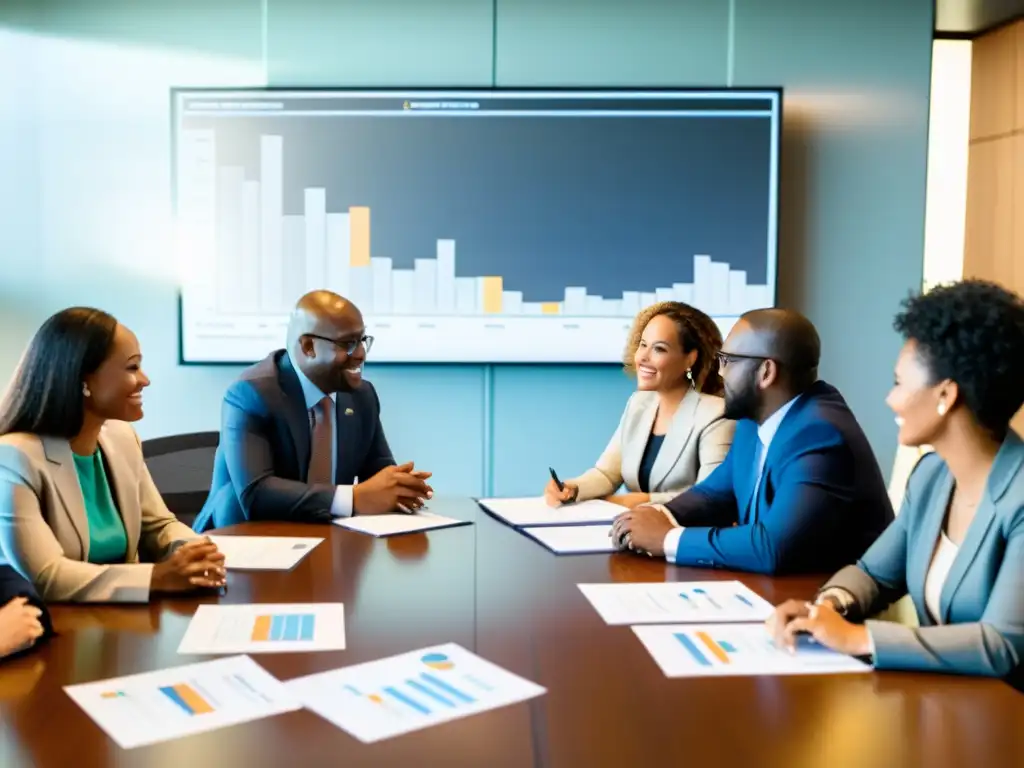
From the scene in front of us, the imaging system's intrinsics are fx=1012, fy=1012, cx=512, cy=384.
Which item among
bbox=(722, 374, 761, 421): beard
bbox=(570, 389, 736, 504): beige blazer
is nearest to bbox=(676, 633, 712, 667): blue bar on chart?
bbox=(722, 374, 761, 421): beard

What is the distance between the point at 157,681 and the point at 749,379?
4.67 feet

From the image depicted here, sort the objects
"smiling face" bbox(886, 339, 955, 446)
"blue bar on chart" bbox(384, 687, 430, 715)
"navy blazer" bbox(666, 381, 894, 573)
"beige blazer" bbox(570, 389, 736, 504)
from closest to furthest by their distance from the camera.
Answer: "blue bar on chart" bbox(384, 687, 430, 715)
"smiling face" bbox(886, 339, 955, 446)
"navy blazer" bbox(666, 381, 894, 573)
"beige blazer" bbox(570, 389, 736, 504)

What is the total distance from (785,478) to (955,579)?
537 mm

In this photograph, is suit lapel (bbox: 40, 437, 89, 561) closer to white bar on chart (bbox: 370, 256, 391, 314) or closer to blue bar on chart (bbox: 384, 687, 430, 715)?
blue bar on chart (bbox: 384, 687, 430, 715)

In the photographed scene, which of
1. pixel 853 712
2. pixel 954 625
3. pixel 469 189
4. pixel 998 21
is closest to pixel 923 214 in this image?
pixel 998 21

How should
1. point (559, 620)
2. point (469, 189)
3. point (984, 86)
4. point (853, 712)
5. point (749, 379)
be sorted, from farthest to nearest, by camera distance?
point (984, 86), point (469, 189), point (749, 379), point (559, 620), point (853, 712)

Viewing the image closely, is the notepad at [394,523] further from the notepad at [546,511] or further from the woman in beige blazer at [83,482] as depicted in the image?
the woman in beige blazer at [83,482]

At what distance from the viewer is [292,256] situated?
4207 millimetres

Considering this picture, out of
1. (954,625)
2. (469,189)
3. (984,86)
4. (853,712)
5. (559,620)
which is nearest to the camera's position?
(853,712)

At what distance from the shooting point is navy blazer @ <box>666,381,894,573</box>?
2.10 meters

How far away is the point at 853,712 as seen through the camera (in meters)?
1.37

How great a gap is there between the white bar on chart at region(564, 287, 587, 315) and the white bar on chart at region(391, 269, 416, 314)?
0.64 meters

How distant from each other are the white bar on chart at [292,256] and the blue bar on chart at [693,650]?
290 centimetres

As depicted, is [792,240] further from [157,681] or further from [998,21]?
[157,681]
